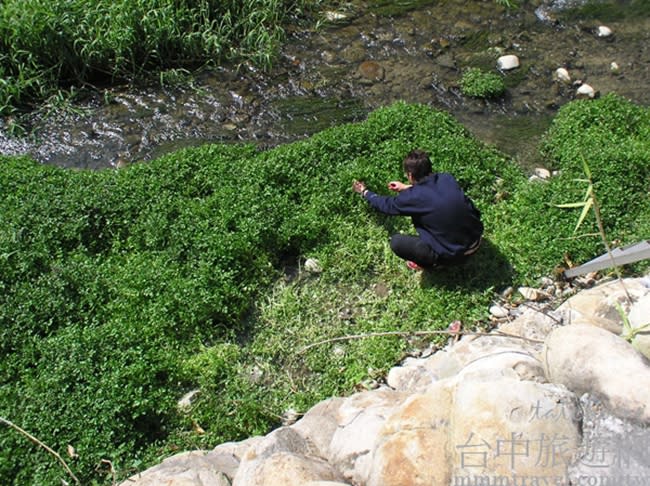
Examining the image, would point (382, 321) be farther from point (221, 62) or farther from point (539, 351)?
point (221, 62)

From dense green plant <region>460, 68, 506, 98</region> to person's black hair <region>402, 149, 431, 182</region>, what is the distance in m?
3.36

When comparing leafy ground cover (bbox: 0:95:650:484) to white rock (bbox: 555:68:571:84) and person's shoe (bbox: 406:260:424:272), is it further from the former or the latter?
white rock (bbox: 555:68:571:84)

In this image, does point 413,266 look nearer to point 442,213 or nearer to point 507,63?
point 442,213

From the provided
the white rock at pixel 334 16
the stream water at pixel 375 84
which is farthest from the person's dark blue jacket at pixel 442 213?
the white rock at pixel 334 16

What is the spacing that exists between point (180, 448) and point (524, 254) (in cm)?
406

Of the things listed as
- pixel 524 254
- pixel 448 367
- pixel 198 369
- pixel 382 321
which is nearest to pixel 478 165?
pixel 524 254

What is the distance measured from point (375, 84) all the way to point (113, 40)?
3746 millimetres

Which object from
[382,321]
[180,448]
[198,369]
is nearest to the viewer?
Answer: [180,448]

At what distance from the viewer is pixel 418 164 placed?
6441 mm

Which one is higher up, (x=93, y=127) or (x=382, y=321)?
(x=93, y=127)

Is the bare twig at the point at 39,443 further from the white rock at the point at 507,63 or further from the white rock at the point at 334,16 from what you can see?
the white rock at the point at 507,63

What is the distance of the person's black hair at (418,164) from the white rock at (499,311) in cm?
154

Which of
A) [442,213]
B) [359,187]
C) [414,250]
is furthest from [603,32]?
[414,250]

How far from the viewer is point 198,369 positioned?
6164 mm
